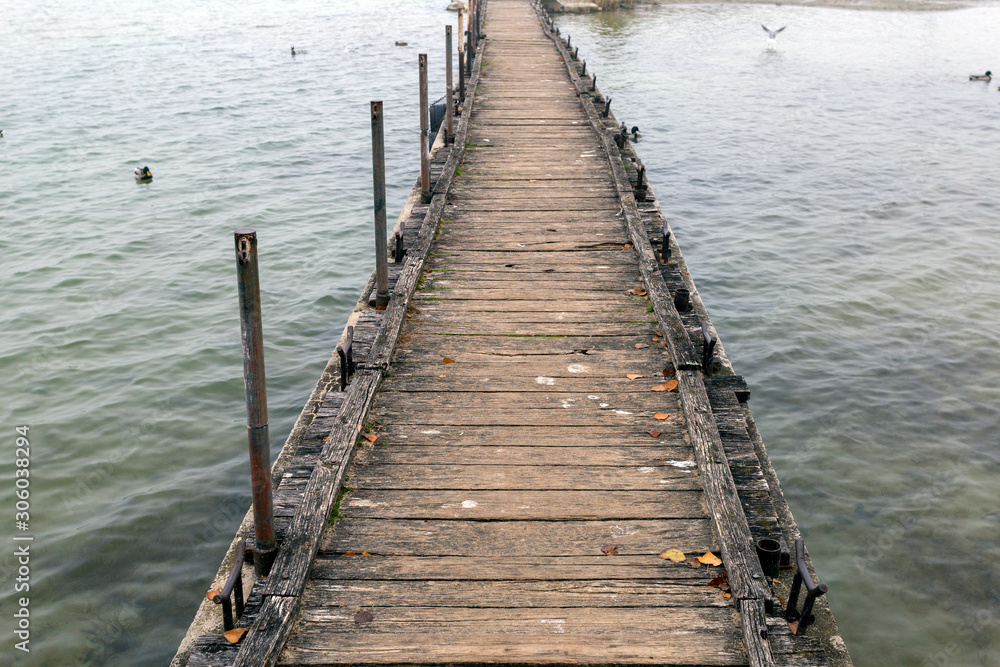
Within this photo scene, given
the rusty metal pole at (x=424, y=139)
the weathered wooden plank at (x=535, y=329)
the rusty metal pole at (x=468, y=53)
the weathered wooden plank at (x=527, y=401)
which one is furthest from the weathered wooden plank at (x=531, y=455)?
the rusty metal pole at (x=468, y=53)

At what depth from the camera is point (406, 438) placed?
5070 mm

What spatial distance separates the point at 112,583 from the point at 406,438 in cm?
332

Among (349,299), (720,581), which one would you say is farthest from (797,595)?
(349,299)

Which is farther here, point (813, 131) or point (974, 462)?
point (813, 131)

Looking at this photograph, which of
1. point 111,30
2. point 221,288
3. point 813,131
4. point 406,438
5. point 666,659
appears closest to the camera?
point 666,659

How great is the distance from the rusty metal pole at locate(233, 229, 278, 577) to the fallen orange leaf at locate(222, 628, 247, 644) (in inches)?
15.9

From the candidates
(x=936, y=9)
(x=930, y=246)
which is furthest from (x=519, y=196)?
(x=936, y=9)

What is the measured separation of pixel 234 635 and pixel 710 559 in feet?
7.98

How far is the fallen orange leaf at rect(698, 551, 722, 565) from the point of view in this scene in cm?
404

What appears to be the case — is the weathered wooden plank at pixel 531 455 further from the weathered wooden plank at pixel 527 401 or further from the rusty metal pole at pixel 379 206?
the rusty metal pole at pixel 379 206

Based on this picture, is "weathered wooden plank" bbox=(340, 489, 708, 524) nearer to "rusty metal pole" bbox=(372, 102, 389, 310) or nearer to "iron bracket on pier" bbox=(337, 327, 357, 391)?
"iron bracket on pier" bbox=(337, 327, 357, 391)

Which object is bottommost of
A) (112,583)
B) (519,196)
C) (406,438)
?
(112,583)

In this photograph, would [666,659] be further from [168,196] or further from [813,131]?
[813,131]

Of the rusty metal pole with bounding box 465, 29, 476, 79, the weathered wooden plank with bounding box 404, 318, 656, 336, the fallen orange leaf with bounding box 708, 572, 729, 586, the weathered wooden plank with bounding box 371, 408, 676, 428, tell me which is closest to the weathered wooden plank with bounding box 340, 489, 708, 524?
the fallen orange leaf with bounding box 708, 572, 729, 586
